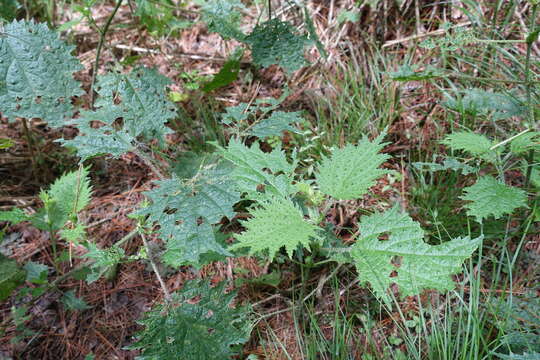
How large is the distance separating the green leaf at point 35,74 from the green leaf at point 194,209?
0.61 metres

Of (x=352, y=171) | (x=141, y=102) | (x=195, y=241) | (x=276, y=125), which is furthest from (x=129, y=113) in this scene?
(x=352, y=171)

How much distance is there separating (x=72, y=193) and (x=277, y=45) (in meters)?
1.26

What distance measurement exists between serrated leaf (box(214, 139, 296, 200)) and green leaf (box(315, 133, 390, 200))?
0.14 m

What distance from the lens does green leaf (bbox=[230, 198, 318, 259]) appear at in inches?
47.1

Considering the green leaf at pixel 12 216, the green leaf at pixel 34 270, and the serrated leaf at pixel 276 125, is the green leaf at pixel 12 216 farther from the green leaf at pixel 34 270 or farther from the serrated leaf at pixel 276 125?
the serrated leaf at pixel 276 125

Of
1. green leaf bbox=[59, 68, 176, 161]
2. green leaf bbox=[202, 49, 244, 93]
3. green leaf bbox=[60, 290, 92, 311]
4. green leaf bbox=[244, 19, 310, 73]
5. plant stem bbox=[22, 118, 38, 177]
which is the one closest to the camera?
green leaf bbox=[59, 68, 176, 161]

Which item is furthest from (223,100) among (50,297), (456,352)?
(456,352)

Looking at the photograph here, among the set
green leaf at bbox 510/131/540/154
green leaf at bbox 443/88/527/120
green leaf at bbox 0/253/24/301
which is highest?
green leaf at bbox 443/88/527/120

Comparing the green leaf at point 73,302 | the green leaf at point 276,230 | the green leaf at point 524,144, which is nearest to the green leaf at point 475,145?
the green leaf at point 524,144

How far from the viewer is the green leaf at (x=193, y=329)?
53.2 inches

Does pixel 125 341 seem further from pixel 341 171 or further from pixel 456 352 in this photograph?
pixel 456 352

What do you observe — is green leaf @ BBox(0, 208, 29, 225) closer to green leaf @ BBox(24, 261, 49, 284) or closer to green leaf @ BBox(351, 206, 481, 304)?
green leaf @ BBox(24, 261, 49, 284)

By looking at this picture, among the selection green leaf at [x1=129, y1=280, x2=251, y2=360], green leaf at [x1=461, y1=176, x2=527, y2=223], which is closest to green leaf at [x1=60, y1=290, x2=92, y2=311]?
green leaf at [x1=129, y1=280, x2=251, y2=360]

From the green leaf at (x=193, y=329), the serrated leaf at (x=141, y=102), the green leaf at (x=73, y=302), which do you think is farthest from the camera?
the green leaf at (x=73, y=302)
